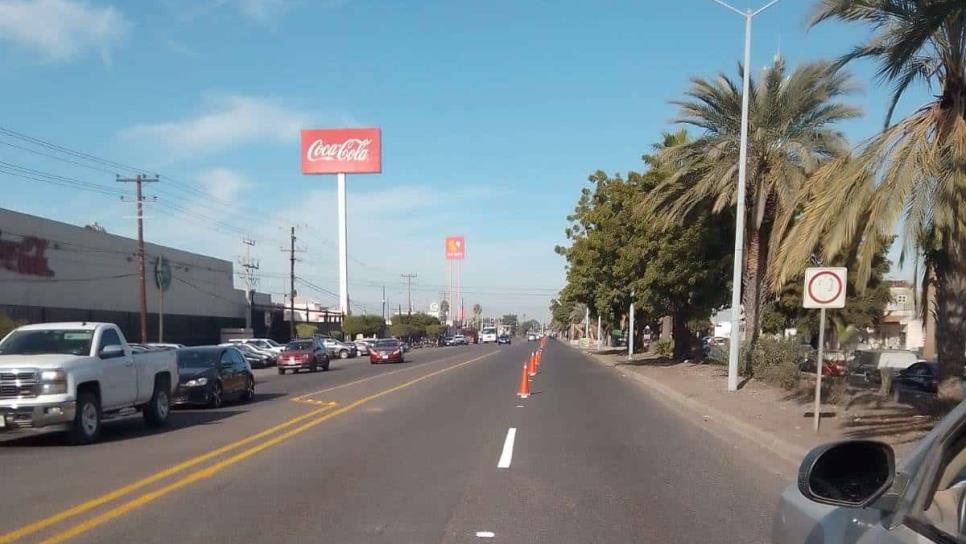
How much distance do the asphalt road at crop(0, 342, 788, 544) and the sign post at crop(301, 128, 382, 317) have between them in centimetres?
7029

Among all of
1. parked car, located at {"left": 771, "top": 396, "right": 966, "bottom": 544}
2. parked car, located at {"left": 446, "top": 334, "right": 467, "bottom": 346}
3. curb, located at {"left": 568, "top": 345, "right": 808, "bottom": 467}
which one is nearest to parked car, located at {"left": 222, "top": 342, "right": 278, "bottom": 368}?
curb, located at {"left": 568, "top": 345, "right": 808, "bottom": 467}

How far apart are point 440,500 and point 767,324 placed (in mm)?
42007

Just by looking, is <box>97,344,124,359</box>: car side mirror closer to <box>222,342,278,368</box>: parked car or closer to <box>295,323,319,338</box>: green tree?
<box>222,342,278,368</box>: parked car

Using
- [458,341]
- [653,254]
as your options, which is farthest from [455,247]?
[653,254]

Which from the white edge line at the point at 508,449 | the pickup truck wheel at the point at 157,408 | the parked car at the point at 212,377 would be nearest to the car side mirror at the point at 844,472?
the white edge line at the point at 508,449

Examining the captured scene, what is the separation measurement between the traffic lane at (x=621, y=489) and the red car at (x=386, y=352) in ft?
113

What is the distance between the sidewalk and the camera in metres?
13.5

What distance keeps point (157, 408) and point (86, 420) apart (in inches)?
106

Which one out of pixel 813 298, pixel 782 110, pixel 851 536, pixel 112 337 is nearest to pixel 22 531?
pixel 851 536

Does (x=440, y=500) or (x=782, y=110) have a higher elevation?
(x=782, y=110)

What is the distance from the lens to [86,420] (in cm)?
1414

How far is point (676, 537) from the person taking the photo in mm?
7867

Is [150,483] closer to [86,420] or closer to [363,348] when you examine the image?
[86,420]

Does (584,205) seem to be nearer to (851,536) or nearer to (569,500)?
A: (569,500)
